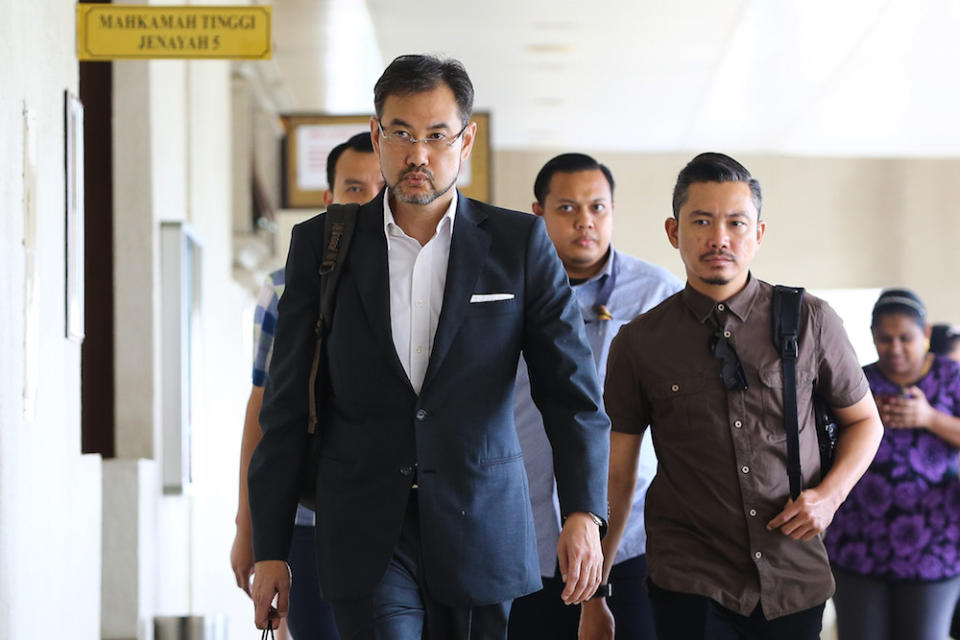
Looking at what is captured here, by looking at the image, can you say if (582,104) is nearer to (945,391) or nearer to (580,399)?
(945,391)

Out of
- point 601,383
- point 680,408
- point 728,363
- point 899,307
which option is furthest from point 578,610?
point 899,307

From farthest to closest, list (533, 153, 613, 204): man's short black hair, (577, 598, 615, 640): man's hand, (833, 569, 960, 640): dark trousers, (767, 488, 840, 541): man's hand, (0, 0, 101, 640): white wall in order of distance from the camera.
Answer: (833, 569, 960, 640): dark trousers
(533, 153, 613, 204): man's short black hair
(0, 0, 101, 640): white wall
(577, 598, 615, 640): man's hand
(767, 488, 840, 541): man's hand

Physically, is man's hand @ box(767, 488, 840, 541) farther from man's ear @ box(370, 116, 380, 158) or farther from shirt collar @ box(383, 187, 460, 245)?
man's ear @ box(370, 116, 380, 158)

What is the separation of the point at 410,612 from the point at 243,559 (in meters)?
0.93

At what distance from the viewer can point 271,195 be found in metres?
11.5

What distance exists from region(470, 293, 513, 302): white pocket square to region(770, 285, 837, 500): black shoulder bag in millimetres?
734

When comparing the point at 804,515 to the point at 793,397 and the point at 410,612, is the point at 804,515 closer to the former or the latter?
the point at 793,397

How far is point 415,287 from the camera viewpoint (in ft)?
9.47

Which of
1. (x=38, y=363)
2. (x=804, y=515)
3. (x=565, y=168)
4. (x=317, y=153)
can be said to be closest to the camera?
(x=804, y=515)

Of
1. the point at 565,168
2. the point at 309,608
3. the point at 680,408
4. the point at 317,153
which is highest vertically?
the point at 317,153

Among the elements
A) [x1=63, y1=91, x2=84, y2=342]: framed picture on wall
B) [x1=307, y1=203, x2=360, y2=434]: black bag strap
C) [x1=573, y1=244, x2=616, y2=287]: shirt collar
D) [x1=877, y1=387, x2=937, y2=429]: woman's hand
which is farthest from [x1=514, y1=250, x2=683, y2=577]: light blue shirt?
[x1=63, y1=91, x2=84, y2=342]: framed picture on wall

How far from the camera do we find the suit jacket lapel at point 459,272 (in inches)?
109

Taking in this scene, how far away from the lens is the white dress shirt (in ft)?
9.31

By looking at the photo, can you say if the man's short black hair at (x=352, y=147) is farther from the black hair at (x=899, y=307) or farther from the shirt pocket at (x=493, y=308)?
the black hair at (x=899, y=307)
